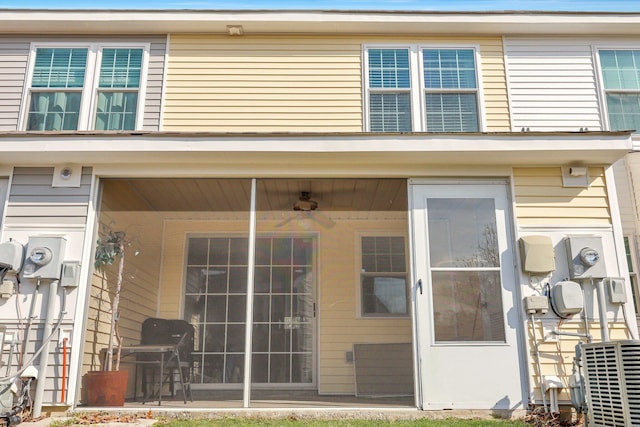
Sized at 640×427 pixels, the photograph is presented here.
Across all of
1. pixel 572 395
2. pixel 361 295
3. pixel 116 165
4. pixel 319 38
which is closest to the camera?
pixel 572 395

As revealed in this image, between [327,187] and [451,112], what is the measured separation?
5.42 ft

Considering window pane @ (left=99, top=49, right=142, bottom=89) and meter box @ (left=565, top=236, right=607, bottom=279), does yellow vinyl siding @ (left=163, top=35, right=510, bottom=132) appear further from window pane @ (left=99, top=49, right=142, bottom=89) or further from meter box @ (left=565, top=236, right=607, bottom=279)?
meter box @ (left=565, top=236, right=607, bottom=279)

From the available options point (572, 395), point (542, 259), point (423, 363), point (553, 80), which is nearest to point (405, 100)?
point (553, 80)

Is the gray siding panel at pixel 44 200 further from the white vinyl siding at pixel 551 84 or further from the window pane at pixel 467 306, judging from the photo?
the white vinyl siding at pixel 551 84

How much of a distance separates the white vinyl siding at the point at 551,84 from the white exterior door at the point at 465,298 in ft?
4.15

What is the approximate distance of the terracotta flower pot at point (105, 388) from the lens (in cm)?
495

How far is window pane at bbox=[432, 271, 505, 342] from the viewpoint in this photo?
497 cm

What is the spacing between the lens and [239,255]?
6047 mm

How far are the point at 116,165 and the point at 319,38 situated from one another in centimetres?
280

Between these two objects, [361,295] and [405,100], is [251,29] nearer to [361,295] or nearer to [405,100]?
[405,100]

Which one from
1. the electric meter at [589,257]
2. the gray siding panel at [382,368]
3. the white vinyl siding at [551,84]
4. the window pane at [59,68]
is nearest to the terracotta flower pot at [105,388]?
the gray siding panel at [382,368]

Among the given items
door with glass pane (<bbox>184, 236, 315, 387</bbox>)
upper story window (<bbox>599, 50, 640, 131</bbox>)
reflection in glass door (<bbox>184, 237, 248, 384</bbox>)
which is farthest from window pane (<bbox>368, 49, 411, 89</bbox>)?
reflection in glass door (<bbox>184, 237, 248, 384</bbox>)

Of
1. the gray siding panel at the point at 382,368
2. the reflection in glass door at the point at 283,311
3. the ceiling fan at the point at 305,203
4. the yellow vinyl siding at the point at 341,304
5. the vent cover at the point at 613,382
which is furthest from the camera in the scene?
the yellow vinyl siding at the point at 341,304

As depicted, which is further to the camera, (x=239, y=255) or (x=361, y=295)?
(x=361, y=295)
